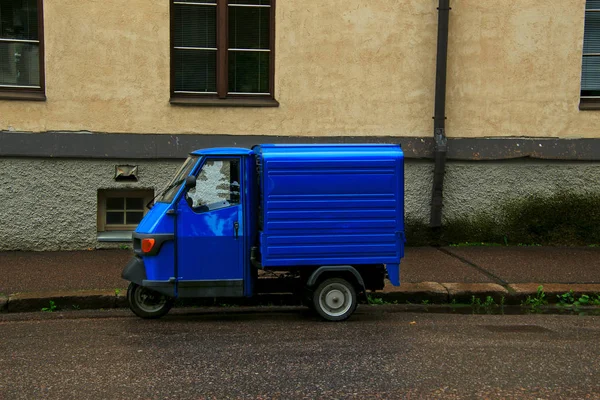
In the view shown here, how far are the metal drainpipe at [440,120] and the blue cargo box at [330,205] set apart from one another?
158 inches

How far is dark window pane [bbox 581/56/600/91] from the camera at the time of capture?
11.3 metres

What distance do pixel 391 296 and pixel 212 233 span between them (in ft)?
7.70

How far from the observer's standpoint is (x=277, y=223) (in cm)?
688

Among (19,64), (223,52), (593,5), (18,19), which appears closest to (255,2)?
(223,52)

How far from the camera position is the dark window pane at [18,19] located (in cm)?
1034

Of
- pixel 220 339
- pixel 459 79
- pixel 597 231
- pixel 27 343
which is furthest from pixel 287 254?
pixel 597 231

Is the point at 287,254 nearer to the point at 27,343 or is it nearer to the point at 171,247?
the point at 171,247

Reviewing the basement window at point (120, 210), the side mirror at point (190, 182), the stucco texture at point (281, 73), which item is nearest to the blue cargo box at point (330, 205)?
the side mirror at point (190, 182)

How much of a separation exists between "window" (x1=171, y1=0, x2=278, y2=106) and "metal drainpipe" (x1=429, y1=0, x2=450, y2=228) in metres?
2.52

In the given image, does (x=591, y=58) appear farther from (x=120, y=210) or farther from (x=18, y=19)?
(x=18, y=19)

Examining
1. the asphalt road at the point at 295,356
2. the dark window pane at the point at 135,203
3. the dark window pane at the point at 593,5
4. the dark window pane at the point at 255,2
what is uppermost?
the dark window pane at the point at 593,5

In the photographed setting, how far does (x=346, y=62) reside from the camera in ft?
35.5

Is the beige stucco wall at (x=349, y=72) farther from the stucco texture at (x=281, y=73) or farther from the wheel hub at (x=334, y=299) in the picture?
the wheel hub at (x=334, y=299)

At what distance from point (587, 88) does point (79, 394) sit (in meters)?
9.46
